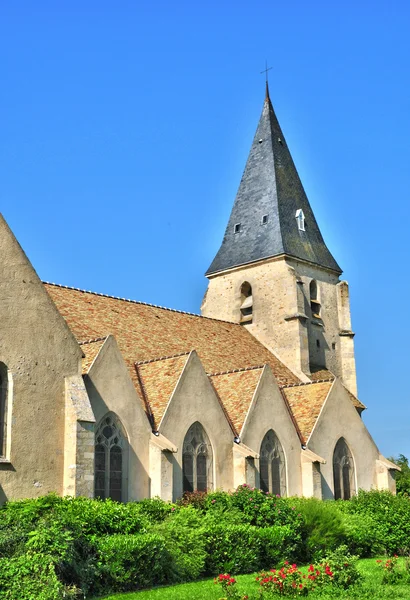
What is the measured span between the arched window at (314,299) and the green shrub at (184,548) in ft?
86.1

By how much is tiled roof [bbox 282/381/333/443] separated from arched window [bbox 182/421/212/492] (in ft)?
18.3

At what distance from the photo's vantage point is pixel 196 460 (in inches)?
1062

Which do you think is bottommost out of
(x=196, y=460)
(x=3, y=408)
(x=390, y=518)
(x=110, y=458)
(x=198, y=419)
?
(x=390, y=518)

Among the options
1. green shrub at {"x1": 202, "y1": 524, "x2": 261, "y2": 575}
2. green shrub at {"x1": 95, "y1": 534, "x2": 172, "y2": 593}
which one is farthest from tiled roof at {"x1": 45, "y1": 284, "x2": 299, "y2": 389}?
green shrub at {"x1": 95, "y1": 534, "x2": 172, "y2": 593}

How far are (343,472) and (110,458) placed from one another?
12942mm

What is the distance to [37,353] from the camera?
71.1 ft

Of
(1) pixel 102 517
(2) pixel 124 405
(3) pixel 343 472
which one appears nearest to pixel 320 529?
(2) pixel 124 405

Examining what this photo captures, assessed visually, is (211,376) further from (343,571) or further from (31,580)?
(31,580)

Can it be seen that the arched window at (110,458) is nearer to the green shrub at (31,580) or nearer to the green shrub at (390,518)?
the green shrub at (390,518)

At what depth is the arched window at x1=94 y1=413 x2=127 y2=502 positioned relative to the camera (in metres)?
23.7

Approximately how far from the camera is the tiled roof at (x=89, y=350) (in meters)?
24.0

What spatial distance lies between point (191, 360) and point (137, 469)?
4531mm

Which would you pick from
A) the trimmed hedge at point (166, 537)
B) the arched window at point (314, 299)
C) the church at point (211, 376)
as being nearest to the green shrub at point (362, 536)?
the trimmed hedge at point (166, 537)

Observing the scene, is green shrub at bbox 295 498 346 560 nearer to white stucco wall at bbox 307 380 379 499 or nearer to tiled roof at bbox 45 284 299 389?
tiled roof at bbox 45 284 299 389
